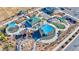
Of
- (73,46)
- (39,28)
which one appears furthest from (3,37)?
(73,46)

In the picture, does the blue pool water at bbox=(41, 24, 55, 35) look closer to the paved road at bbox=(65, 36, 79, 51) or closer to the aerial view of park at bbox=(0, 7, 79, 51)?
the aerial view of park at bbox=(0, 7, 79, 51)

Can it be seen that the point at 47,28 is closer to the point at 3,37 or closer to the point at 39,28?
the point at 39,28

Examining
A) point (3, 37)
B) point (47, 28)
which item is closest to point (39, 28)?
point (47, 28)

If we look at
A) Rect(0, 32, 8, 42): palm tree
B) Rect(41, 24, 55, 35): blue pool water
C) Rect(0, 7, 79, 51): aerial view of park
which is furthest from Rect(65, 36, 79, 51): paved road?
→ Rect(0, 32, 8, 42): palm tree

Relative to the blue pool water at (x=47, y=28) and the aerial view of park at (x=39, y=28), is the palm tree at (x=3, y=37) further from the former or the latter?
the blue pool water at (x=47, y=28)

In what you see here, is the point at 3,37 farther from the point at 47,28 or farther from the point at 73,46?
the point at 73,46

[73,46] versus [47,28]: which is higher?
[47,28]
